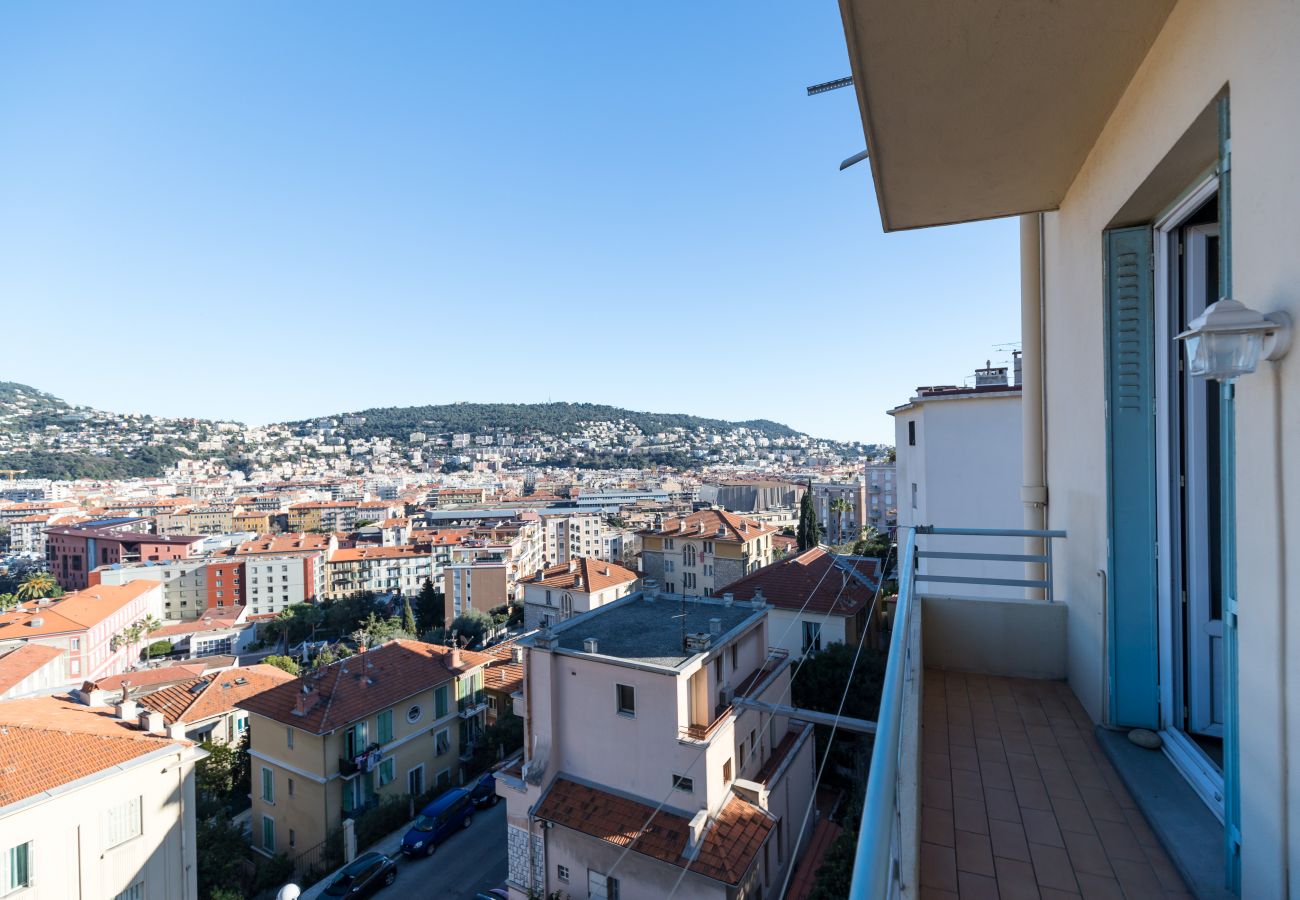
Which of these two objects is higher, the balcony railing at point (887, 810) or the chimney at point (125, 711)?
the balcony railing at point (887, 810)

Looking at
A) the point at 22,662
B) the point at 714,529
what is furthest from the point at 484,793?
the point at 22,662

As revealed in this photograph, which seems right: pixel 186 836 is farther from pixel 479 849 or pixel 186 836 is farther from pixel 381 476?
pixel 381 476

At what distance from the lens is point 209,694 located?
21.9 m

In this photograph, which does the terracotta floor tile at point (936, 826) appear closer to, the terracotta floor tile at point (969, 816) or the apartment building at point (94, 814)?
the terracotta floor tile at point (969, 816)

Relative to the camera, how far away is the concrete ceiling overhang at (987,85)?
189 centimetres

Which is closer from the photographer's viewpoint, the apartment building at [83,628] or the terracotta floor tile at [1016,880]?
the terracotta floor tile at [1016,880]

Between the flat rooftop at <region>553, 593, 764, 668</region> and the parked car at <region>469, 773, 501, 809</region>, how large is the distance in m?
7.05

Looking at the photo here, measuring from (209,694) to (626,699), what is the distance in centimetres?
1878

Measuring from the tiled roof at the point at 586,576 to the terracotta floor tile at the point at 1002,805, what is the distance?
30.3 meters

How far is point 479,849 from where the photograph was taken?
615 inches

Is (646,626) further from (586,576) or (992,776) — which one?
(586,576)

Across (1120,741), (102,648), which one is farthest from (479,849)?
(102,648)

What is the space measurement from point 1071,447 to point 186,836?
1509 centimetres

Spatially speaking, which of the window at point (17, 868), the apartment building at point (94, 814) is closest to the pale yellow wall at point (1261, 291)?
the apartment building at point (94, 814)
